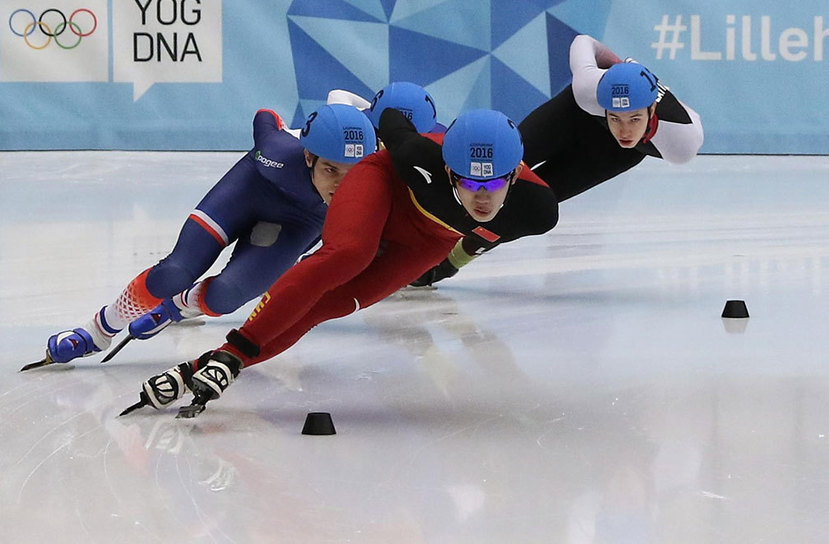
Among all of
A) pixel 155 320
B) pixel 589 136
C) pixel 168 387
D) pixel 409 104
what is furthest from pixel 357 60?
pixel 168 387

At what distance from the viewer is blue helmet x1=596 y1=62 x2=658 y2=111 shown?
4.39 metres

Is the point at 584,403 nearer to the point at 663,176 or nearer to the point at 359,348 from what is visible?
the point at 359,348

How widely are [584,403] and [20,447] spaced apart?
4.47 feet

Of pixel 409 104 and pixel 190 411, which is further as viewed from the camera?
pixel 409 104

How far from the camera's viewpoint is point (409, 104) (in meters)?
4.13

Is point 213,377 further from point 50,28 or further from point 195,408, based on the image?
point 50,28

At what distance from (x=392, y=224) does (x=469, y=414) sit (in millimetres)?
564

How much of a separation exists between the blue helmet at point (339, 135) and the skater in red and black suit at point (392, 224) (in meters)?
0.06

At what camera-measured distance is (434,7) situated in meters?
9.13


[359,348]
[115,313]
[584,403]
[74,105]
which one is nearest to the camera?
[584,403]

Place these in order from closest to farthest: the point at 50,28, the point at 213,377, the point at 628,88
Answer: the point at 213,377 < the point at 628,88 < the point at 50,28

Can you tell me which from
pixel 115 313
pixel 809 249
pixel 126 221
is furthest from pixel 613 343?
pixel 126 221

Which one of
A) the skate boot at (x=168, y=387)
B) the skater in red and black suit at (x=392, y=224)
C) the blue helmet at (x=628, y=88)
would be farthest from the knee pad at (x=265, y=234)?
the blue helmet at (x=628, y=88)

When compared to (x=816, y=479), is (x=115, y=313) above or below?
above
